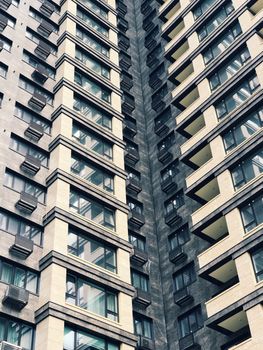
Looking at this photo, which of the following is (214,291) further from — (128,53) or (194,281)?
(128,53)

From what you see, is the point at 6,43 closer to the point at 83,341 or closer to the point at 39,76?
the point at 39,76

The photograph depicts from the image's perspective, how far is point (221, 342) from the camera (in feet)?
121

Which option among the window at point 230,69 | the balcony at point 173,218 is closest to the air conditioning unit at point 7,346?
the balcony at point 173,218

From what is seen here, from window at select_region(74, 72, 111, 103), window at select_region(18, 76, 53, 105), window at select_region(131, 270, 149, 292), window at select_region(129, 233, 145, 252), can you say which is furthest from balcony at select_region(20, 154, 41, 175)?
window at select_region(131, 270, 149, 292)

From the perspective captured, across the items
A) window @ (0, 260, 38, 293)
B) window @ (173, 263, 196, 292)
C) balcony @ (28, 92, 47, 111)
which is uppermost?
balcony @ (28, 92, 47, 111)

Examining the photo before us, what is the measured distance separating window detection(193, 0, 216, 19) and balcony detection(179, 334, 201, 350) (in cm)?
2784

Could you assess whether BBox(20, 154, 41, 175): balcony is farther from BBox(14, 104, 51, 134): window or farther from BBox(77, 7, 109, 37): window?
BBox(77, 7, 109, 37): window

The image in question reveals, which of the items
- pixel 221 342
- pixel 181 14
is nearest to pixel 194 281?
pixel 221 342

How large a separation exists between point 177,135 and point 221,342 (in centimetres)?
2021

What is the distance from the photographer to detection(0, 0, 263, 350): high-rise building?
112 feet

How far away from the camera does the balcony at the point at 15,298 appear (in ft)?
103

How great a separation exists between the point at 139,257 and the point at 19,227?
11.3m

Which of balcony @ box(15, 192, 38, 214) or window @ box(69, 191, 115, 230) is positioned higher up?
window @ box(69, 191, 115, 230)

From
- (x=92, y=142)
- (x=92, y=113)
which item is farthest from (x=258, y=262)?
(x=92, y=113)
